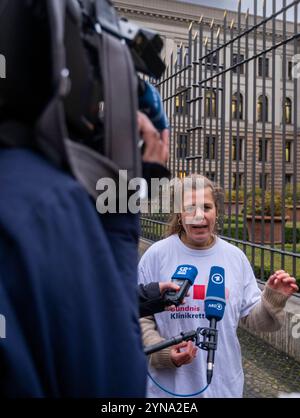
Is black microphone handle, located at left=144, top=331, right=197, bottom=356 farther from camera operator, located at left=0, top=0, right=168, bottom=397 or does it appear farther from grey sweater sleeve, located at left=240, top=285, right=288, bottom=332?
camera operator, located at left=0, top=0, right=168, bottom=397

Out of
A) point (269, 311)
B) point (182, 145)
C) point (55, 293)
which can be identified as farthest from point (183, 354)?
point (182, 145)

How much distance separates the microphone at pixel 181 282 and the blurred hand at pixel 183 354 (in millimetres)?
256

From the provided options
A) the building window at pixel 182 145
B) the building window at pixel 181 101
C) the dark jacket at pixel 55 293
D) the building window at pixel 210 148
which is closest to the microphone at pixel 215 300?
the dark jacket at pixel 55 293

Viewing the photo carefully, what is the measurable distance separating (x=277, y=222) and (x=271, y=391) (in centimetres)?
578

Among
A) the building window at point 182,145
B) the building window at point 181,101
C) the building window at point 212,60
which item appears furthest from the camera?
the building window at point 182,145

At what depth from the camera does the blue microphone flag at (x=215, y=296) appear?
1.84 meters

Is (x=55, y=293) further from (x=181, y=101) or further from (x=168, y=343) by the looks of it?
(x=181, y=101)

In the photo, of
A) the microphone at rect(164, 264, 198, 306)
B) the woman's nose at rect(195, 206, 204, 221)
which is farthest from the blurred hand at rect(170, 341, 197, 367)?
the woman's nose at rect(195, 206, 204, 221)

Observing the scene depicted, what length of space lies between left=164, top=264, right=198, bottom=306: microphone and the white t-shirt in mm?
141

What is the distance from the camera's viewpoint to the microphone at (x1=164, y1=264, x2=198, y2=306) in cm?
176

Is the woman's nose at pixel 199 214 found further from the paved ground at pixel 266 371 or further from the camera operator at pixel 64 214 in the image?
the paved ground at pixel 266 371

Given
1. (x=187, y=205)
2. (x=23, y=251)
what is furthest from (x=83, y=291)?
(x=187, y=205)

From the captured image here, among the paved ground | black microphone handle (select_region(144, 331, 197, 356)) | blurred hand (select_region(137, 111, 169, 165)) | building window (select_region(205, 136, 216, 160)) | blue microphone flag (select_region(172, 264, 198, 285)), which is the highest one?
building window (select_region(205, 136, 216, 160))

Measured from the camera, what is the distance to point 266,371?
3.75 meters
